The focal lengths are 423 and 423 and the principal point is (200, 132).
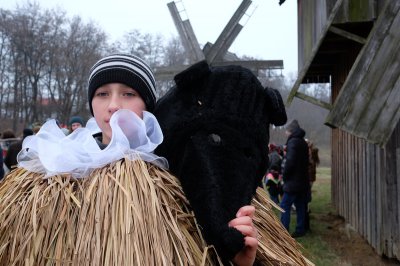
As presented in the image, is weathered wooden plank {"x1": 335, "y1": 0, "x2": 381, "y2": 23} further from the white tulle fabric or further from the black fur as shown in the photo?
the white tulle fabric

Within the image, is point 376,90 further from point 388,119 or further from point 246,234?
point 246,234

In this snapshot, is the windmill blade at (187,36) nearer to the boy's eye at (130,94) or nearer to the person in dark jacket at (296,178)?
the person in dark jacket at (296,178)

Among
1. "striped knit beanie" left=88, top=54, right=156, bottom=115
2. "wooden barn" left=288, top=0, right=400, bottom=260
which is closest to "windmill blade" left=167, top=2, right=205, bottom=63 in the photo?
"wooden barn" left=288, top=0, right=400, bottom=260

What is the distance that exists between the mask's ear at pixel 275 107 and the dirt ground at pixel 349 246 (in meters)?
5.31

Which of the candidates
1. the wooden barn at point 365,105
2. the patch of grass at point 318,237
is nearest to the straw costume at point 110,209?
the patch of grass at point 318,237

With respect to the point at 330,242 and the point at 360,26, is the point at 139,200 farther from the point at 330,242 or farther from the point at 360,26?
the point at 330,242

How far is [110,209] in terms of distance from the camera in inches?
47.3

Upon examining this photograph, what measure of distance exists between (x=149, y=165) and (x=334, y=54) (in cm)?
871

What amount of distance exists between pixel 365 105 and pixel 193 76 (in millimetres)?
3730

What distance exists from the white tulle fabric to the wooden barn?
344 centimetres

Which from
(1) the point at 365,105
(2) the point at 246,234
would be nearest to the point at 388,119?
(1) the point at 365,105

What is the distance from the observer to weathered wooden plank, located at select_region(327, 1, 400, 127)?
4695mm

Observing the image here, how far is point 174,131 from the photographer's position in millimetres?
1341

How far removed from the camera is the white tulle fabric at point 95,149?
4.33ft
